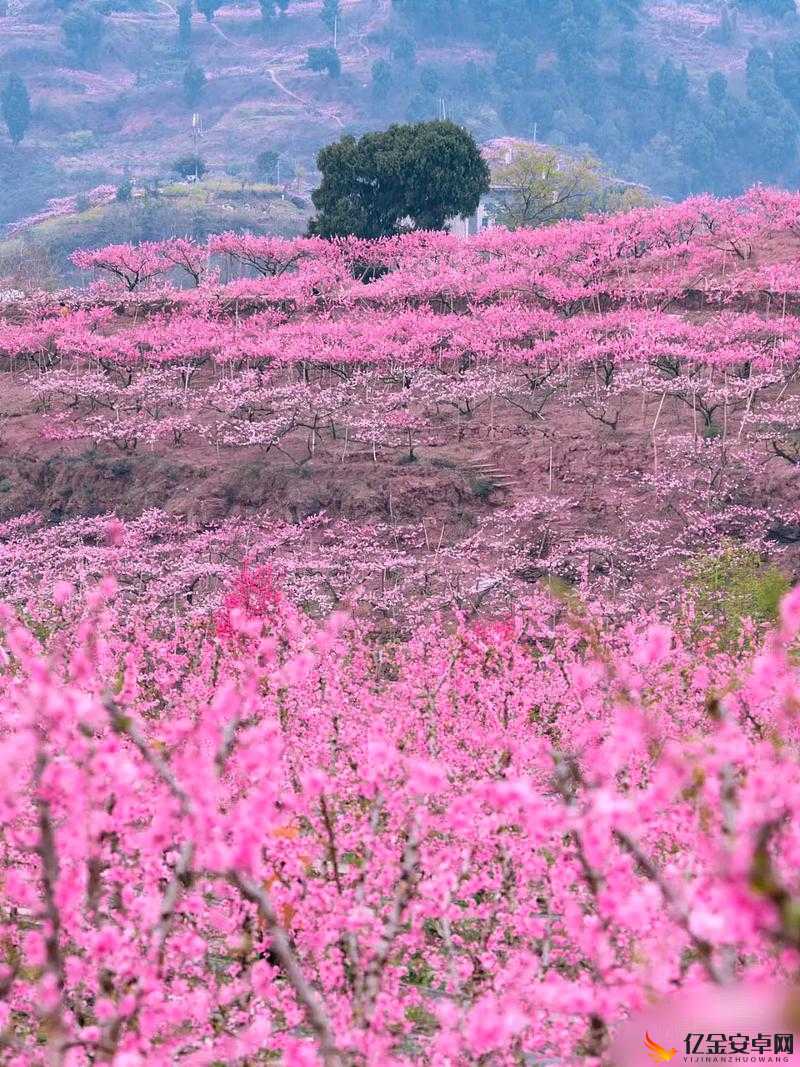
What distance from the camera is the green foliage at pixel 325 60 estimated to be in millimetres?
151875

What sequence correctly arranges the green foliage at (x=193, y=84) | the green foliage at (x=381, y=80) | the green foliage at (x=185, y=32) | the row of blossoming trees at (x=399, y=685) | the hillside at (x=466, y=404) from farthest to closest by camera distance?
the green foliage at (x=185, y=32), the green foliage at (x=381, y=80), the green foliage at (x=193, y=84), the hillside at (x=466, y=404), the row of blossoming trees at (x=399, y=685)

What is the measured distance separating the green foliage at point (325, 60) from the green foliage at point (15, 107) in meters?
33.0

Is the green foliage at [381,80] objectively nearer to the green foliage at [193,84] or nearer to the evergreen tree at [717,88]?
the green foliage at [193,84]

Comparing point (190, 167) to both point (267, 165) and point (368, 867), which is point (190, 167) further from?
point (368, 867)

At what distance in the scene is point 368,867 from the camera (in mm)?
9258

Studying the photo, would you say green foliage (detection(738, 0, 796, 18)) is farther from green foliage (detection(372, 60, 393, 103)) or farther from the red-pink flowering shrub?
the red-pink flowering shrub

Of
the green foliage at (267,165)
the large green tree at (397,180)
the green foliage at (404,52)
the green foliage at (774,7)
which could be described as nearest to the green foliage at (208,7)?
the green foliage at (404,52)

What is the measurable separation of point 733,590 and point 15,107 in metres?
132

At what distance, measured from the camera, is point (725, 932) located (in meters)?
4.14

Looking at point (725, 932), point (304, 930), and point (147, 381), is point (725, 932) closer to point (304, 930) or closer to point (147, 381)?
point (304, 930)

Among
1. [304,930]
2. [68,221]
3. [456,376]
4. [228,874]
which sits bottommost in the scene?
[68,221]

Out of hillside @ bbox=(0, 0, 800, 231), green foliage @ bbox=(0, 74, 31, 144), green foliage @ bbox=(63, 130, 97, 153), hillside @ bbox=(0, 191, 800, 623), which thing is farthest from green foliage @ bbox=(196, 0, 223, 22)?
hillside @ bbox=(0, 191, 800, 623)

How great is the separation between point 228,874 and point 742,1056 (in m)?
2.27

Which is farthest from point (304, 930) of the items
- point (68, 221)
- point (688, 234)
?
point (68, 221)
